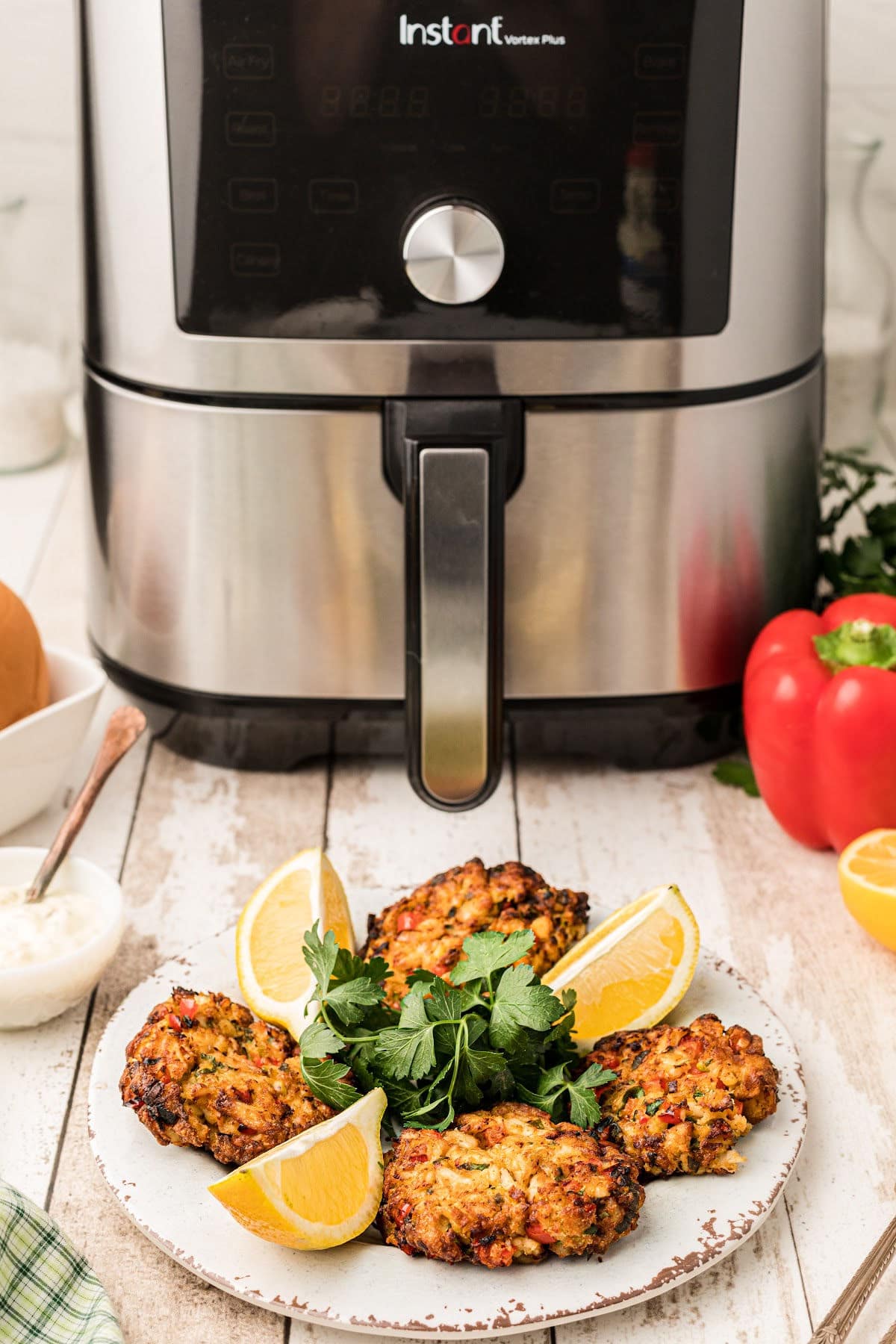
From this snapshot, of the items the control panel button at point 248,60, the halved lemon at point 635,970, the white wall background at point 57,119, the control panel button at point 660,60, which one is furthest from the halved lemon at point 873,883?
the white wall background at point 57,119

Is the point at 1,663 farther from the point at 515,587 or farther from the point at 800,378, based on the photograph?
the point at 800,378

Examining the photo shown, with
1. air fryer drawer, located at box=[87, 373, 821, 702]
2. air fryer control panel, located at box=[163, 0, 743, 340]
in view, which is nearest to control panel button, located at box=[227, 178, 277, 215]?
air fryer control panel, located at box=[163, 0, 743, 340]

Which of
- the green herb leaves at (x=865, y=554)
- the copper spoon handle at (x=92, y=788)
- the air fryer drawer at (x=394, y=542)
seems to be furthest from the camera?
the green herb leaves at (x=865, y=554)

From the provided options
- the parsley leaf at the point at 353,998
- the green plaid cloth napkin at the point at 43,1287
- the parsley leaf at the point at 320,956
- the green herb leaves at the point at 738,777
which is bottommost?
the green plaid cloth napkin at the point at 43,1287

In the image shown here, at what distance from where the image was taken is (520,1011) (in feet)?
2.30

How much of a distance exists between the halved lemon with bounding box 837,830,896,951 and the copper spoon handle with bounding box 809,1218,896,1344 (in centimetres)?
22

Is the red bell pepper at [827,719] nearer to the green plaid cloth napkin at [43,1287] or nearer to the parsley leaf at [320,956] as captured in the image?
the parsley leaf at [320,956]

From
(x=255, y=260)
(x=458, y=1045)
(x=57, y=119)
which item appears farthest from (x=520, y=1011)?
(x=57, y=119)

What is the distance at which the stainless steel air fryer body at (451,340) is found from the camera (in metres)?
0.89

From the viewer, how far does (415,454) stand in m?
0.90

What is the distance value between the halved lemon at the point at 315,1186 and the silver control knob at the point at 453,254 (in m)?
0.47

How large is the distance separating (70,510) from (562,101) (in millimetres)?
747

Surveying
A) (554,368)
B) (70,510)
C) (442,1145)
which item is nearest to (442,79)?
(554,368)

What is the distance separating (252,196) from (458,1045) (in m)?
0.50
